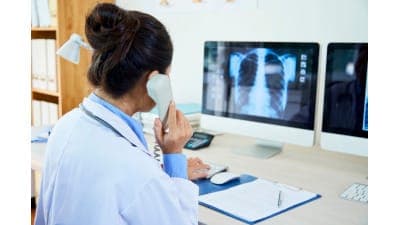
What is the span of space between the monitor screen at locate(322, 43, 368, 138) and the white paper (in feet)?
0.97

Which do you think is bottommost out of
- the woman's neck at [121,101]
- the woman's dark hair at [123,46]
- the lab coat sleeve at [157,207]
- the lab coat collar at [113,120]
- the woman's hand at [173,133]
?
the lab coat sleeve at [157,207]

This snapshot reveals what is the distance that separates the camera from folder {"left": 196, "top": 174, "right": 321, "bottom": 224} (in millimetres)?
1164

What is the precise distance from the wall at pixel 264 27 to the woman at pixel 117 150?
88 cm

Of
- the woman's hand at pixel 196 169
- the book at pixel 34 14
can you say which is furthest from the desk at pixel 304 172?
the book at pixel 34 14

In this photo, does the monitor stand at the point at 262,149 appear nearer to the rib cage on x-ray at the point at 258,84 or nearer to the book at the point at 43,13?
the rib cage on x-ray at the point at 258,84

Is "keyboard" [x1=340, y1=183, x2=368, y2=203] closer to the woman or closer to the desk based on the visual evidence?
the desk

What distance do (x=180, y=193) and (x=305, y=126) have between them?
727mm

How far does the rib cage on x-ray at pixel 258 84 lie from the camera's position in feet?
5.36

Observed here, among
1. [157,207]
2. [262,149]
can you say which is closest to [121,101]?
[157,207]

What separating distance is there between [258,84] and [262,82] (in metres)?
0.02

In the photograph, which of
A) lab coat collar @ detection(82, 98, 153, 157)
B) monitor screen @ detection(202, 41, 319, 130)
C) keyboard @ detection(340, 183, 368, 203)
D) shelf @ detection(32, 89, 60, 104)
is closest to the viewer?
lab coat collar @ detection(82, 98, 153, 157)

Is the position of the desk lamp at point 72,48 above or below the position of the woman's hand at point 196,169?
above

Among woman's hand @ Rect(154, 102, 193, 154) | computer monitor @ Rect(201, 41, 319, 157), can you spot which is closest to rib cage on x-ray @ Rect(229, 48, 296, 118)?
computer monitor @ Rect(201, 41, 319, 157)
